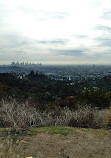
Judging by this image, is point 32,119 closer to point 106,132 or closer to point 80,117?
point 80,117

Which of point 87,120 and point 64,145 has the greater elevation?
point 64,145

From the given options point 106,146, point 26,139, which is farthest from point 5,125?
point 106,146

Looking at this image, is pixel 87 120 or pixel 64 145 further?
pixel 87 120

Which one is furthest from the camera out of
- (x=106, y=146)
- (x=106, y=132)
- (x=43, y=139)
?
(x=106, y=132)

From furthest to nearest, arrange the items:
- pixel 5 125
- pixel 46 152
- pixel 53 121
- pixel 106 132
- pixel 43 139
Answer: pixel 53 121 < pixel 5 125 < pixel 106 132 < pixel 43 139 < pixel 46 152

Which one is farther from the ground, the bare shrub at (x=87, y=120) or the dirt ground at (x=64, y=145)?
the dirt ground at (x=64, y=145)

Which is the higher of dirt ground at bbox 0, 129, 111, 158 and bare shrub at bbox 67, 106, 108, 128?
dirt ground at bbox 0, 129, 111, 158

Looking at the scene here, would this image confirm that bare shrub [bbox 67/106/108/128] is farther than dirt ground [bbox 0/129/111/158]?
Yes

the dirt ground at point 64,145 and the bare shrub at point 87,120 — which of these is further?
the bare shrub at point 87,120
